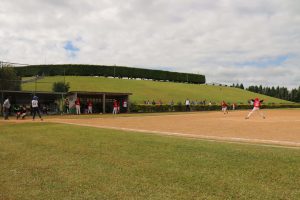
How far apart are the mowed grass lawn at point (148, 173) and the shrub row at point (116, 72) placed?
54809mm

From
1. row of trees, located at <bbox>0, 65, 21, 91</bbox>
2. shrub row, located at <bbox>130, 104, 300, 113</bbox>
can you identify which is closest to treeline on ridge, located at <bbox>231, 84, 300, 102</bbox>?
shrub row, located at <bbox>130, 104, 300, 113</bbox>

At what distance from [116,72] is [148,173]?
71044mm

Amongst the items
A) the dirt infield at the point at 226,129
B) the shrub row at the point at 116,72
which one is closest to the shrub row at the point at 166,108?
the dirt infield at the point at 226,129

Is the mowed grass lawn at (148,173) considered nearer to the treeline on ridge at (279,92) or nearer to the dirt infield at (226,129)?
the dirt infield at (226,129)

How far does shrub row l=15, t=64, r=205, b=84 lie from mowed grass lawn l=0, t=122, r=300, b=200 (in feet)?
180

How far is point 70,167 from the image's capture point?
780 cm

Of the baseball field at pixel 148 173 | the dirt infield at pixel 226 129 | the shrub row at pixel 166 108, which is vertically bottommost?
the baseball field at pixel 148 173

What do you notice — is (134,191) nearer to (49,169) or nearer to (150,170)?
(150,170)

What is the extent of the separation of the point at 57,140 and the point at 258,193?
323 inches

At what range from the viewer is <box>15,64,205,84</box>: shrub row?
66081mm

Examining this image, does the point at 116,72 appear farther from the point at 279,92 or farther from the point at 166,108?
the point at 279,92

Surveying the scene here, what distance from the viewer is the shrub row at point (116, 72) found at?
66081mm

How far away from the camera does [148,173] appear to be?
7027 millimetres

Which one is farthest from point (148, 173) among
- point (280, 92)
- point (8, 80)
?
point (280, 92)
